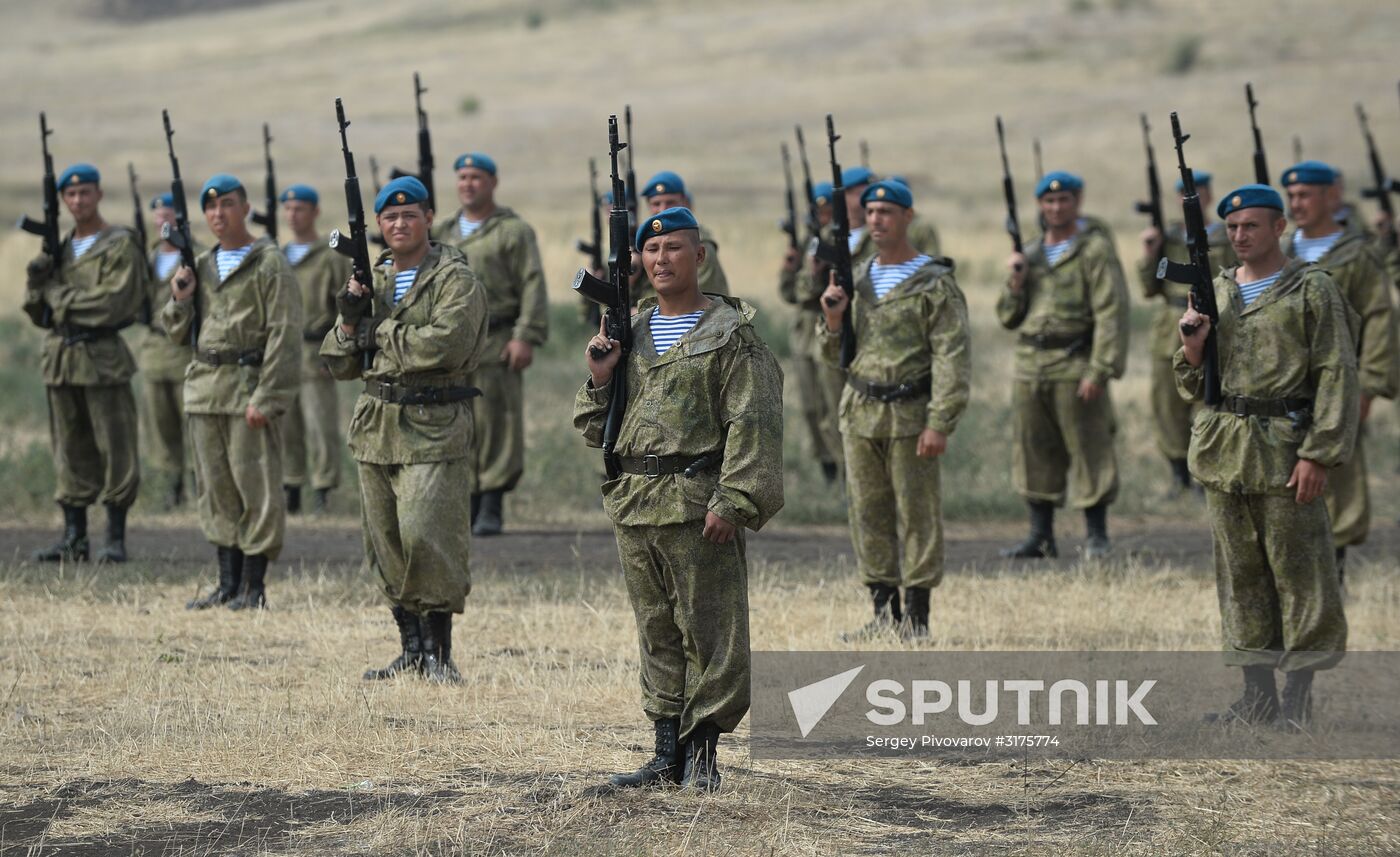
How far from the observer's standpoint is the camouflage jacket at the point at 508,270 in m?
12.9

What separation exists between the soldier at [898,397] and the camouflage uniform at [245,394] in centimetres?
286

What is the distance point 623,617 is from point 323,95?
167ft

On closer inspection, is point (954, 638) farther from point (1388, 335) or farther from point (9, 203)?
point (9, 203)

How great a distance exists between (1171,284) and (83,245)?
788 centimetres

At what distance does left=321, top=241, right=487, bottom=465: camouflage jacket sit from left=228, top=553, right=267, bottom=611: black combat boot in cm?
198

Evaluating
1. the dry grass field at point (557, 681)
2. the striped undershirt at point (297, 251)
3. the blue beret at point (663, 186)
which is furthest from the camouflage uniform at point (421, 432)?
the striped undershirt at point (297, 251)

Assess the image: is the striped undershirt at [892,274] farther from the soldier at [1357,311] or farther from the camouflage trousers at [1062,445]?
the camouflage trousers at [1062,445]

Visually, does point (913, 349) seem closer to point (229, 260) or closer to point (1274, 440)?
point (1274, 440)

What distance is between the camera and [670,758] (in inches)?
275

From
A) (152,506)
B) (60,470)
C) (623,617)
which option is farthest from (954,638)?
(152,506)

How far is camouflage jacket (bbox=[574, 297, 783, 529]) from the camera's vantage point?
6.70m

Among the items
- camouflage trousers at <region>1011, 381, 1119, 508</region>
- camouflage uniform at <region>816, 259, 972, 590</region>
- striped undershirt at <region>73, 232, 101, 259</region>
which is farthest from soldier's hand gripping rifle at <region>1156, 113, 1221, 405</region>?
striped undershirt at <region>73, 232, 101, 259</region>

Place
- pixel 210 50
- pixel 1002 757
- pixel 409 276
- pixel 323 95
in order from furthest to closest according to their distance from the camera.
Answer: pixel 210 50
pixel 323 95
pixel 409 276
pixel 1002 757

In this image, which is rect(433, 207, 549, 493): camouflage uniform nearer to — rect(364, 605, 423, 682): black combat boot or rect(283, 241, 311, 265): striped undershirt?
rect(283, 241, 311, 265): striped undershirt
